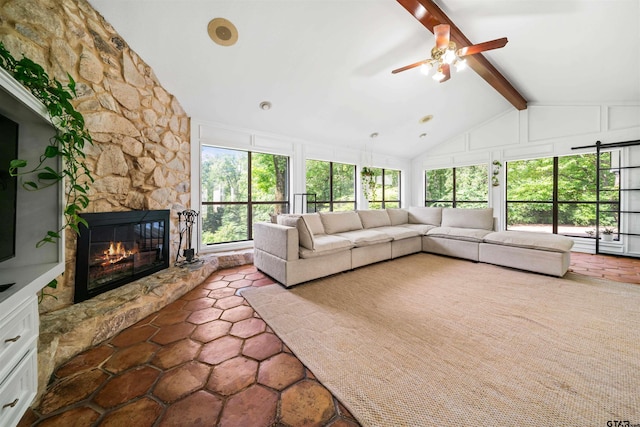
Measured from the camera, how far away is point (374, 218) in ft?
14.7

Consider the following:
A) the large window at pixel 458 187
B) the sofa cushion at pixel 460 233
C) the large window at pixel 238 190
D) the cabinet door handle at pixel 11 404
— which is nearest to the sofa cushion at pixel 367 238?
the sofa cushion at pixel 460 233

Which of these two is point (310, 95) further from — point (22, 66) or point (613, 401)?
point (613, 401)

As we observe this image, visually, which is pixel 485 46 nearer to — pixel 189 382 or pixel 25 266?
pixel 189 382

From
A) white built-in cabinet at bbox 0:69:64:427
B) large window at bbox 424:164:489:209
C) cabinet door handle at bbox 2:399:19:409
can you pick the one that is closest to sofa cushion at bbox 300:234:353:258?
white built-in cabinet at bbox 0:69:64:427

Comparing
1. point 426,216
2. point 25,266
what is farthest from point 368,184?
point 25,266

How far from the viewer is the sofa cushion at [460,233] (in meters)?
3.81

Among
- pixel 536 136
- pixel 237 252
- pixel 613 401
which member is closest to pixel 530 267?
pixel 613 401

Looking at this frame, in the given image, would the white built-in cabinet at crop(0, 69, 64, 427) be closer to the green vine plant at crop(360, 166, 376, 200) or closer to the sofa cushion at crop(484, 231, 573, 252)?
the sofa cushion at crop(484, 231, 573, 252)

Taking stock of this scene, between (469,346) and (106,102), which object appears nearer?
(469,346)

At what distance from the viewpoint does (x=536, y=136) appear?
5.10 meters

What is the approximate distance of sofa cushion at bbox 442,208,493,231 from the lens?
4.18m

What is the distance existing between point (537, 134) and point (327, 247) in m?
5.55

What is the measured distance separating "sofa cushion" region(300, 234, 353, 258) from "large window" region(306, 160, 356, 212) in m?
2.37

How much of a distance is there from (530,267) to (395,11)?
3729 mm
